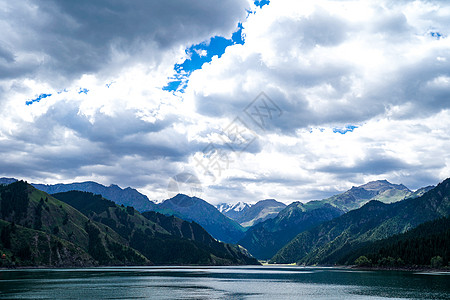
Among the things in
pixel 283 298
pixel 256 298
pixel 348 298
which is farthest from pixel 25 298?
pixel 348 298

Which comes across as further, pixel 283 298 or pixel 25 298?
pixel 283 298

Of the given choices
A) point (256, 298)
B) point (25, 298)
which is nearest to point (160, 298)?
point (256, 298)

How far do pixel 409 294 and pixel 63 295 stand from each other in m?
120

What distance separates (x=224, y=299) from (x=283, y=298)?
21.7 metres

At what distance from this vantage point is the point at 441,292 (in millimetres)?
136500

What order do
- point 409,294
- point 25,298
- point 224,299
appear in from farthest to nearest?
point 409,294, point 224,299, point 25,298

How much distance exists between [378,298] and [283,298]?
102 ft

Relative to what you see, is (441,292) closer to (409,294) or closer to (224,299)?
(409,294)

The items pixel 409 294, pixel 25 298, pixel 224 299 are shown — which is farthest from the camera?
pixel 409 294

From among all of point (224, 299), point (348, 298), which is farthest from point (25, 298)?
point (348, 298)

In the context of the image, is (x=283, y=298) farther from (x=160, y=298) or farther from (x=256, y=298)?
(x=160, y=298)

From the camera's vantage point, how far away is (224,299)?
127 metres

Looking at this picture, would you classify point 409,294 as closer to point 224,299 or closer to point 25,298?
point 224,299

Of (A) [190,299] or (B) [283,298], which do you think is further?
(B) [283,298]
